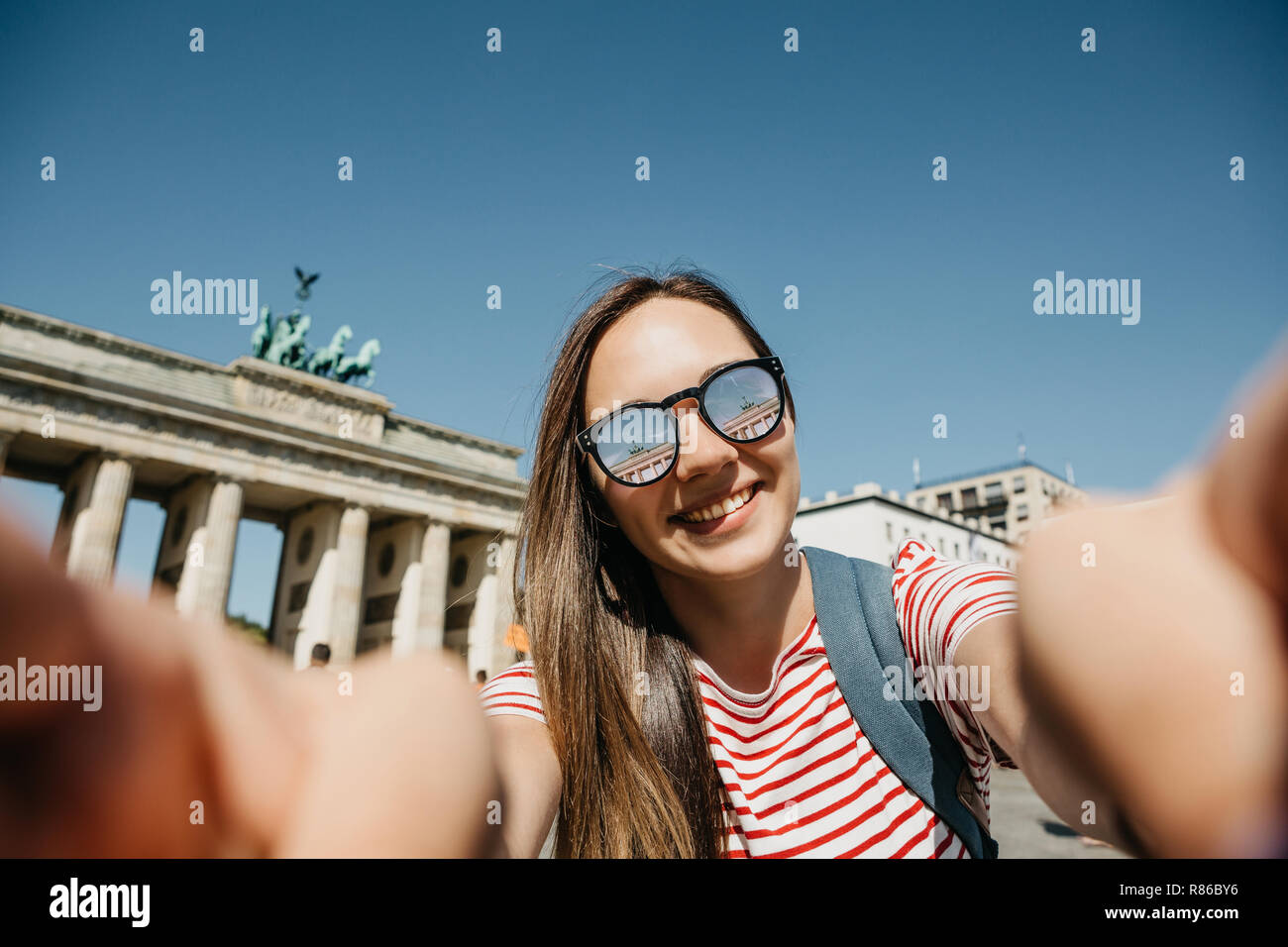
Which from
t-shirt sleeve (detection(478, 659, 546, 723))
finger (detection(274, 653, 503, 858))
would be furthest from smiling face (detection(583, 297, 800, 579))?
finger (detection(274, 653, 503, 858))

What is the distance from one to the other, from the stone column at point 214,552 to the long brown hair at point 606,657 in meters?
21.7

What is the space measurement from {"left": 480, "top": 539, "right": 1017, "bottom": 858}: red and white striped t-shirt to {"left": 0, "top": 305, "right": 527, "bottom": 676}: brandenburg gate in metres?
15.4

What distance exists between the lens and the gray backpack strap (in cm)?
120

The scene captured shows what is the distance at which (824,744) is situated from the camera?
4.20 feet

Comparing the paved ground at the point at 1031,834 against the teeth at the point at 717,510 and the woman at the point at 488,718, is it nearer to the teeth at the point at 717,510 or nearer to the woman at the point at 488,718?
the teeth at the point at 717,510

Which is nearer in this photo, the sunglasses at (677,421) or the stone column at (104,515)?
the sunglasses at (677,421)

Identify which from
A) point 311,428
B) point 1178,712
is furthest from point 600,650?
point 311,428

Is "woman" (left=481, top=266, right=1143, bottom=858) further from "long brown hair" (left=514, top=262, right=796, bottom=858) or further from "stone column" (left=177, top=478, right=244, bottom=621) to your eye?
"stone column" (left=177, top=478, right=244, bottom=621)

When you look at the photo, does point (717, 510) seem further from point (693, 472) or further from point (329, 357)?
point (329, 357)

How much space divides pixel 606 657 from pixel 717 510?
0.96 feet

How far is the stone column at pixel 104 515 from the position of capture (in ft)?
62.4

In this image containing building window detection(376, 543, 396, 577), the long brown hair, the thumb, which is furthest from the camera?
building window detection(376, 543, 396, 577)

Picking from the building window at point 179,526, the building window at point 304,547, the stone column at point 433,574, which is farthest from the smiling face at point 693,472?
the building window at point 304,547
